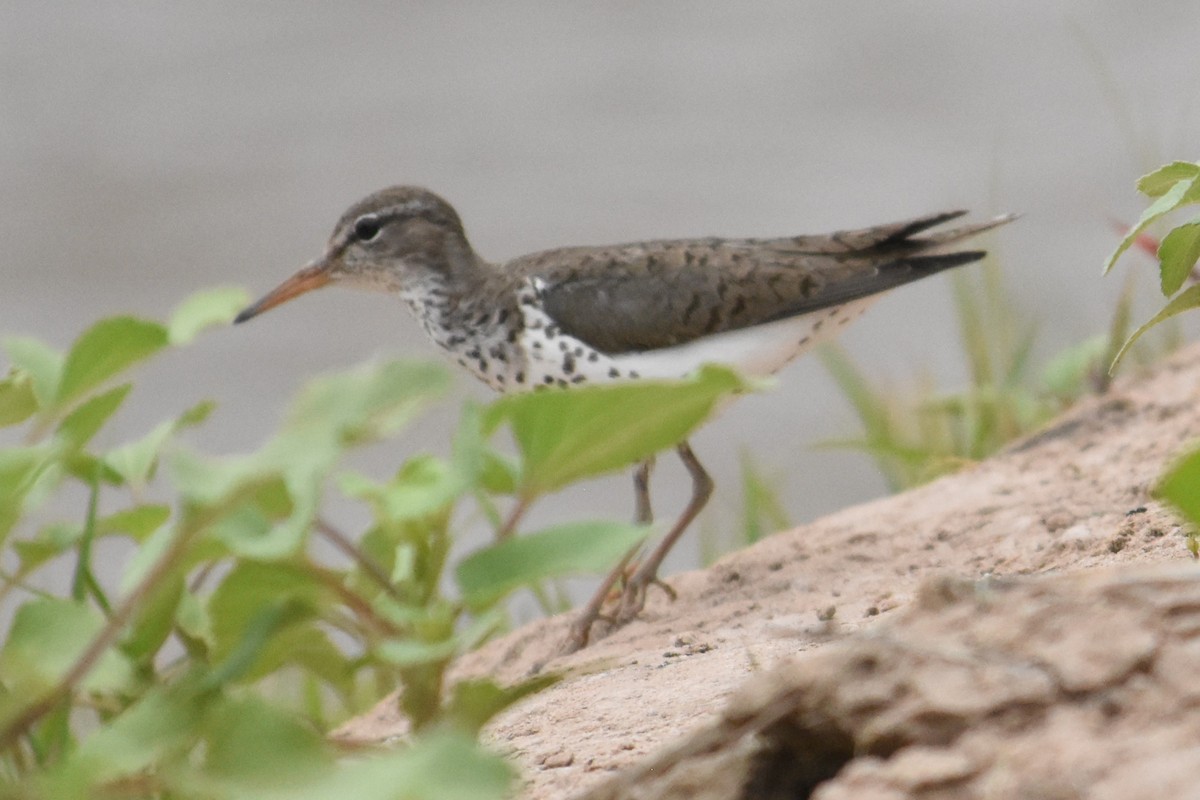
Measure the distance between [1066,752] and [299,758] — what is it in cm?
69

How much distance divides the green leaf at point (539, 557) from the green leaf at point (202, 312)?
42cm

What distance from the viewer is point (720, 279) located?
15.9 ft

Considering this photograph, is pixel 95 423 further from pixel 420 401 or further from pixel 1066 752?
pixel 1066 752

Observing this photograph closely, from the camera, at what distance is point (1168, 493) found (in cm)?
145

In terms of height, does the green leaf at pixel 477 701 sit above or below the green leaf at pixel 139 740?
below

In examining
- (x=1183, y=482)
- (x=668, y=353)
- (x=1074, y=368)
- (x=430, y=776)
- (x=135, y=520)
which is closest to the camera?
Result: (x=430, y=776)

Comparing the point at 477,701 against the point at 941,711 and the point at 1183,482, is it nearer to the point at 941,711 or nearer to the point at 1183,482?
the point at 941,711

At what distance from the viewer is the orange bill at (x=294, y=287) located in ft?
17.3

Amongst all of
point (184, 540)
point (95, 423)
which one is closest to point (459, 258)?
A: point (95, 423)

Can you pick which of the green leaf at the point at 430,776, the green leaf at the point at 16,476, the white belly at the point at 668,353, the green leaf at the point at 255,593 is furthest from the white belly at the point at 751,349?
the green leaf at the point at 430,776

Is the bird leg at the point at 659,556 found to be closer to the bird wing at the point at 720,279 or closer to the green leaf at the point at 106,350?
the bird wing at the point at 720,279

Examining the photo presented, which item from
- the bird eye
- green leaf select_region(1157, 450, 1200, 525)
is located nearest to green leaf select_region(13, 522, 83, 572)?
green leaf select_region(1157, 450, 1200, 525)

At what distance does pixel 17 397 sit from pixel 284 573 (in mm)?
475

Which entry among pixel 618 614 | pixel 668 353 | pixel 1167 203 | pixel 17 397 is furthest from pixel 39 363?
pixel 668 353
